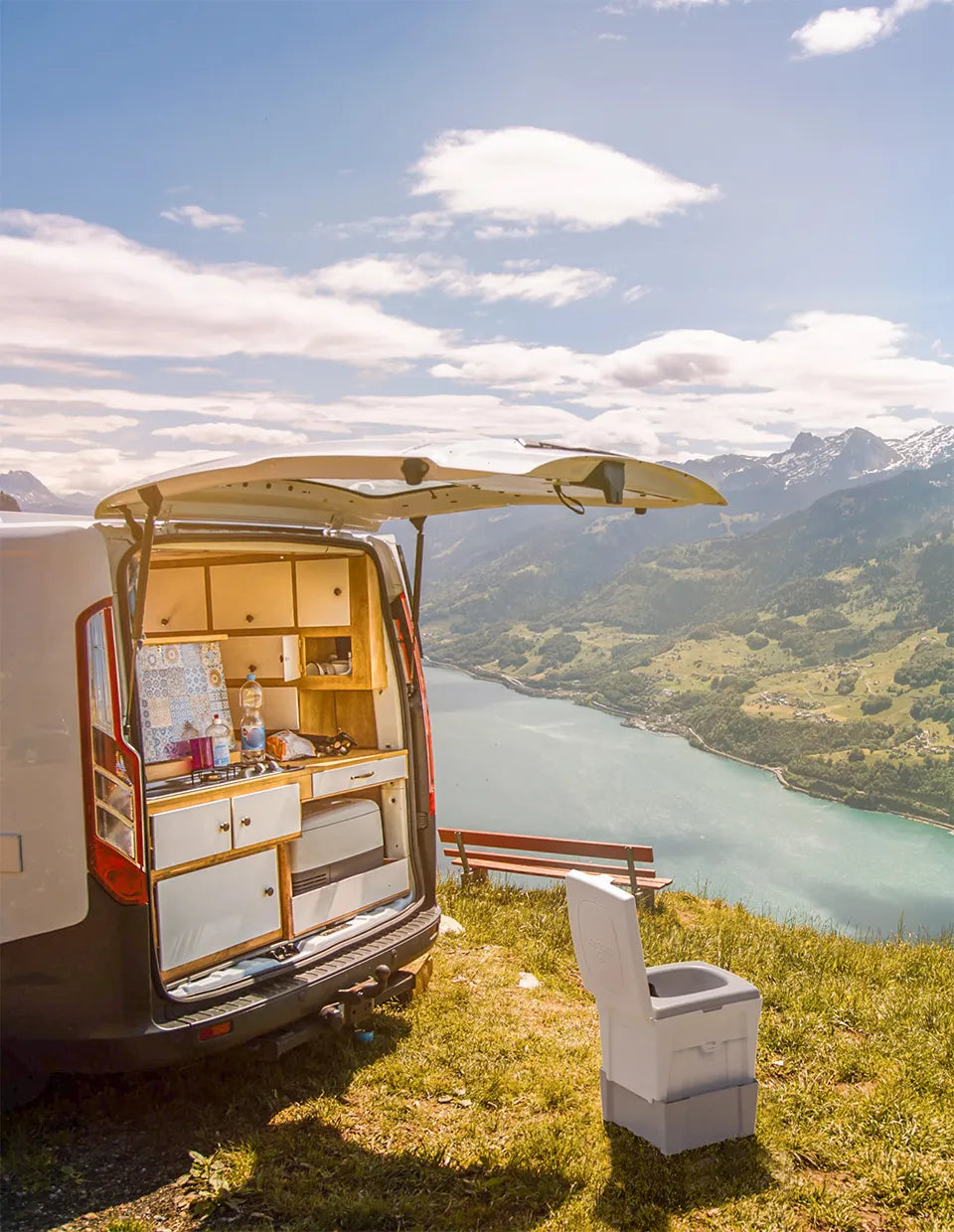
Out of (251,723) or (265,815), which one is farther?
(251,723)

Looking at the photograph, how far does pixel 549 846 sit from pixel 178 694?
14.5 ft

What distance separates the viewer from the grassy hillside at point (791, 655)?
98.4m

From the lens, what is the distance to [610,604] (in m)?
189

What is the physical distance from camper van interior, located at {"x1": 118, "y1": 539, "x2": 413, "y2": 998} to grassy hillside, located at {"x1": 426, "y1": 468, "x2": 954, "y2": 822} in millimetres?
89777

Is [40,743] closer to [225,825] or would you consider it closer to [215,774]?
[225,825]

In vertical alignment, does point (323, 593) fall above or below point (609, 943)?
above

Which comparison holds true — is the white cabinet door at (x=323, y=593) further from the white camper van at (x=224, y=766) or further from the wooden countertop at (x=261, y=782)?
the wooden countertop at (x=261, y=782)

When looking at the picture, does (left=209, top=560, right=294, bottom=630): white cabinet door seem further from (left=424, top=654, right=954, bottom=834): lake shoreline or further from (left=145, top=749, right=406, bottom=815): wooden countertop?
(left=424, top=654, right=954, bottom=834): lake shoreline

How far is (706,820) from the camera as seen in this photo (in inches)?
3204

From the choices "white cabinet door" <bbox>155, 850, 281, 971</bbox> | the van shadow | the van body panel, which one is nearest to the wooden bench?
"white cabinet door" <bbox>155, 850, 281, 971</bbox>

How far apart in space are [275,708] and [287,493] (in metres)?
1.99

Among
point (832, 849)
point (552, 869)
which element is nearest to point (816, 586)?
point (832, 849)

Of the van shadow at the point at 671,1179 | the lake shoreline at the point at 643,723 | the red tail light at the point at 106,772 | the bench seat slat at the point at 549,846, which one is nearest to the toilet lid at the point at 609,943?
the van shadow at the point at 671,1179

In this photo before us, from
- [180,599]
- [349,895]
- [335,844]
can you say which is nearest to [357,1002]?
[349,895]
